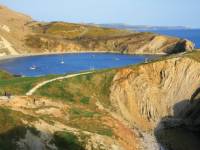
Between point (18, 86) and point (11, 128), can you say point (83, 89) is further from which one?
→ point (11, 128)

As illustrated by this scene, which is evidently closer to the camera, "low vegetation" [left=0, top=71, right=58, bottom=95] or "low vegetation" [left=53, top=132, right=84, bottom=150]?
"low vegetation" [left=53, top=132, right=84, bottom=150]

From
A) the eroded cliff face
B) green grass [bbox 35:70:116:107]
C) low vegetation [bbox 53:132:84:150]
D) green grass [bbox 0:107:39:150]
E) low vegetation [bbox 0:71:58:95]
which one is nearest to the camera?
green grass [bbox 0:107:39:150]

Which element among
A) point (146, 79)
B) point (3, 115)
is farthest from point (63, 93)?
point (3, 115)

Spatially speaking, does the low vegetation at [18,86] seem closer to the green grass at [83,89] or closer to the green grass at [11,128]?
the green grass at [83,89]

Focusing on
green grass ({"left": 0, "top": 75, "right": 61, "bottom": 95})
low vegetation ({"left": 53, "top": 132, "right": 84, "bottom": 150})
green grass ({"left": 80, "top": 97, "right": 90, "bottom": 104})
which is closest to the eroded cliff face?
green grass ({"left": 80, "top": 97, "right": 90, "bottom": 104})

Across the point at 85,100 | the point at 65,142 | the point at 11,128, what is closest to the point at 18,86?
the point at 85,100

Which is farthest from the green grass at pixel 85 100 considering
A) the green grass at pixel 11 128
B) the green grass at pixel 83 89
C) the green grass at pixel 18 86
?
the green grass at pixel 11 128

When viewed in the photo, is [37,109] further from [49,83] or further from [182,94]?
[182,94]

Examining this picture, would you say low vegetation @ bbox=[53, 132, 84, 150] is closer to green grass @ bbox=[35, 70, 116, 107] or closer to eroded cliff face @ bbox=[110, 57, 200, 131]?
green grass @ bbox=[35, 70, 116, 107]
